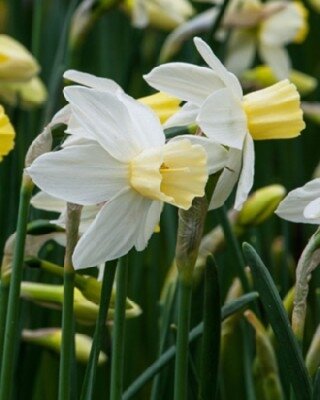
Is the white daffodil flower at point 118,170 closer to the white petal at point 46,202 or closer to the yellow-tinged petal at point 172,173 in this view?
the yellow-tinged petal at point 172,173

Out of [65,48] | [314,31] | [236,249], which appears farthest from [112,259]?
[314,31]

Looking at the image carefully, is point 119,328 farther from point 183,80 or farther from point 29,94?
point 29,94

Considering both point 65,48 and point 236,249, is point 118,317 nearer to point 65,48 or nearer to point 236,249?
point 236,249

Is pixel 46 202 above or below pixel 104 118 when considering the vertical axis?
below

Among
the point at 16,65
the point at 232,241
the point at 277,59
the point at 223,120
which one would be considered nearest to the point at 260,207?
the point at 232,241

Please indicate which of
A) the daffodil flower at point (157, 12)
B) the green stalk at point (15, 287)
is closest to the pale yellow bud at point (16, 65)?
A: the daffodil flower at point (157, 12)

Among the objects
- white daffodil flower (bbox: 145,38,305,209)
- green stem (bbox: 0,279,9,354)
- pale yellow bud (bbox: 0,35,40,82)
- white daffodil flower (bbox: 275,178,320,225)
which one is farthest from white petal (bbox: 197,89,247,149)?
pale yellow bud (bbox: 0,35,40,82)

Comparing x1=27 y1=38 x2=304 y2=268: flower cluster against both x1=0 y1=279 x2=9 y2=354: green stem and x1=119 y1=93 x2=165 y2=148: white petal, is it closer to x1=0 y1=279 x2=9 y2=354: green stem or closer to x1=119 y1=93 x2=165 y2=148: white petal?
x1=119 y1=93 x2=165 y2=148: white petal

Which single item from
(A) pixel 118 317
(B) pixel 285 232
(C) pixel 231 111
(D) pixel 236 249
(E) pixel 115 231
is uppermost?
(C) pixel 231 111
